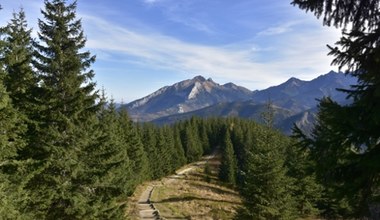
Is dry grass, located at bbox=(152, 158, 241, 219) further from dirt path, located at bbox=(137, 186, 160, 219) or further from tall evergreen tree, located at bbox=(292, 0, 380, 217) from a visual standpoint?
tall evergreen tree, located at bbox=(292, 0, 380, 217)

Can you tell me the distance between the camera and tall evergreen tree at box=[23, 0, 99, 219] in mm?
19000

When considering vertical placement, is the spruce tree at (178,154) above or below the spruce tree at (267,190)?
below

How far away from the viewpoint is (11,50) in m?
21.7

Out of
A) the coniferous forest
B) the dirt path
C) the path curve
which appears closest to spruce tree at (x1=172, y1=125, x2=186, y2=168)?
the dirt path

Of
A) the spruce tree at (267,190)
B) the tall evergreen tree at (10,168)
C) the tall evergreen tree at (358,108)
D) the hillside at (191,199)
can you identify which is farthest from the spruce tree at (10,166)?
the hillside at (191,199)

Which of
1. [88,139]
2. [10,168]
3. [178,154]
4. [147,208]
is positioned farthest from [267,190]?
[178,154]

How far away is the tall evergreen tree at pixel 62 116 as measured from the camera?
1900 centimetres

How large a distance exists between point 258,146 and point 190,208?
69.6 feet

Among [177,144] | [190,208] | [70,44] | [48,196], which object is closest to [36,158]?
[48,196]

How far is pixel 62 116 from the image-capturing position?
62.2 feet

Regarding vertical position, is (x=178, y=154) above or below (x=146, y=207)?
above

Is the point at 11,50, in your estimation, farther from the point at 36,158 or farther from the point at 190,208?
the point at 190,208

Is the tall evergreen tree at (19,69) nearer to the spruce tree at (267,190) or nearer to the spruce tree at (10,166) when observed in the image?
the spruce tree at (10,166)

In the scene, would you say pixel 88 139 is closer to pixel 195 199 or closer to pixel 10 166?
pixel 10 166
